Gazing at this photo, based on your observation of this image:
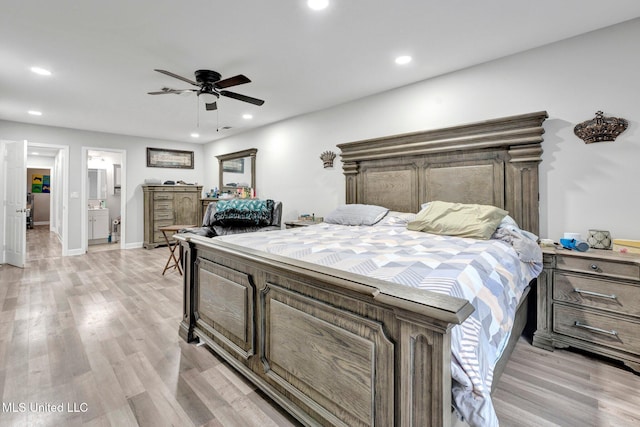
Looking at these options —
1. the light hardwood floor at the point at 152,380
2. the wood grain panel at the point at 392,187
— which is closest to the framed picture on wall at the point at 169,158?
the light hardwood floor at the point at 152,380

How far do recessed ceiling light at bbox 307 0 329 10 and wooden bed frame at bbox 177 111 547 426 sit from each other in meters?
1.76

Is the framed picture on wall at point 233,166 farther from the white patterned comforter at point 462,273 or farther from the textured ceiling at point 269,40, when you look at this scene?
the white patterned comforter at point 462,273

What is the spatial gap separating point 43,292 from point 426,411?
14.8ft

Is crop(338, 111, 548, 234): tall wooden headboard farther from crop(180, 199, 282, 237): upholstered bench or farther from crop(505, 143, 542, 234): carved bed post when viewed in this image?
crop(180, 199, 282, 237): upholstered bench

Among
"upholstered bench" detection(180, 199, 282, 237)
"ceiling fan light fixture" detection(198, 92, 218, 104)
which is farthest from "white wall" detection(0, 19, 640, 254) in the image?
"ceiling fan light fixture" detection(198, 92, 218, 104)

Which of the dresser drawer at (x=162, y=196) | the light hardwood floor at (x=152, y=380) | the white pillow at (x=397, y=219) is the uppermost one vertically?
the dresser drawer at (x=162, y=196)

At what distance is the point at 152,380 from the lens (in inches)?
72.9

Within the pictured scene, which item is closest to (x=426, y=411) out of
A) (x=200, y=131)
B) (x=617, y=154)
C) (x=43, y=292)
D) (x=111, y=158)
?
(x=617, y=154)

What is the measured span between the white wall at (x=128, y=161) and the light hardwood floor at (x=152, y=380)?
347cm

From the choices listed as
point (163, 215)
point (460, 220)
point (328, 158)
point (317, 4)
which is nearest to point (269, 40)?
point (317, 4)

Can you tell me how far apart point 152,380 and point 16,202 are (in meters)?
5.07

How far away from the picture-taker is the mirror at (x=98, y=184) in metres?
7.86

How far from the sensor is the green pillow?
2.37 meters

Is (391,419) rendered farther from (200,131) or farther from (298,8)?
(200,131)
